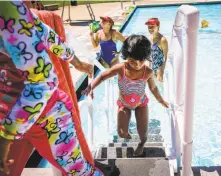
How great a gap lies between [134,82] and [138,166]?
839mm

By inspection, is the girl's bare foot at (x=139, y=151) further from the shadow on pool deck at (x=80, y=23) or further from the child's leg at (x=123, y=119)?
the shadow on pool deck at (x=80, y=23)

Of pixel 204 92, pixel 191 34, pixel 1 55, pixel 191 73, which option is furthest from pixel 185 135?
pixel 204 92

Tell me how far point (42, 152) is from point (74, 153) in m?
0.18

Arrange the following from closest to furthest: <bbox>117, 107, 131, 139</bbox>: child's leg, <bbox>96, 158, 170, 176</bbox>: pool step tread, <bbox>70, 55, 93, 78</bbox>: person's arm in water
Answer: <bbox>70, 55, 93, 78</bbox>: person's arm in water < <bbox>96, 158, 170, 176</bbox>: pool step tread < <bbox>117, 107, 131, 139</bbox>: child's leg

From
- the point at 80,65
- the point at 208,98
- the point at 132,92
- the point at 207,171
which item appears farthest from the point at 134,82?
the point at 208,98

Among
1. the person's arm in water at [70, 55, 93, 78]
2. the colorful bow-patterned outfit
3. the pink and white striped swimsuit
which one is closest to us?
the colorful bow-patterned outfit

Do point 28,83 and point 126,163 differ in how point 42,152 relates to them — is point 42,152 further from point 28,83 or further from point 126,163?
point 126,163

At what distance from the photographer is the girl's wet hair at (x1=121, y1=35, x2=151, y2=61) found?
9.33 feet

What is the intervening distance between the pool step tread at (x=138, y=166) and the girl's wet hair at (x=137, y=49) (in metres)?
0.91

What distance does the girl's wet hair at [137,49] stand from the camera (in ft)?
9.33

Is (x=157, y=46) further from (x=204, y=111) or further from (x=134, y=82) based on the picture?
(x=134, y=82)

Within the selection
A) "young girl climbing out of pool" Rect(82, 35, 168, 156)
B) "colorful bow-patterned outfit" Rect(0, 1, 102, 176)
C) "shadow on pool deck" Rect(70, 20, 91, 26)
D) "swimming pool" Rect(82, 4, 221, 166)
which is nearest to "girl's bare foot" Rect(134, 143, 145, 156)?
"young girl climbing out of pool" Rect(82, 35, 168, 156)

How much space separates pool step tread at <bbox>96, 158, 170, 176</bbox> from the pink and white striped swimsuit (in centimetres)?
68

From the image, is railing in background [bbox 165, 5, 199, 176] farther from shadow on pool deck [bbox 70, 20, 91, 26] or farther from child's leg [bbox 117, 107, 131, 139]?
shadow on pool deck [bbox 70, 20, 91, 26]
